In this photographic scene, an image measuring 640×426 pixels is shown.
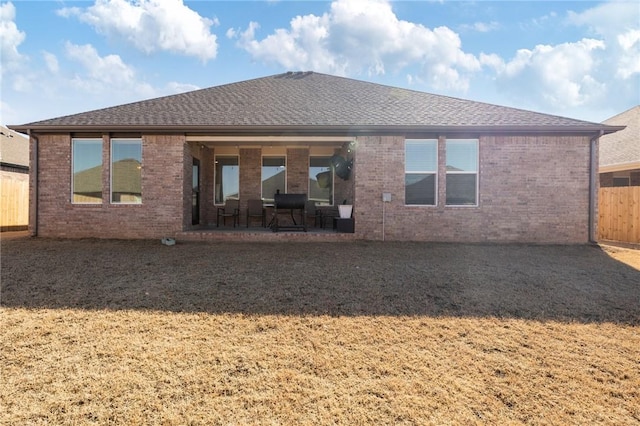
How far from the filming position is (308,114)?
8.93 metres

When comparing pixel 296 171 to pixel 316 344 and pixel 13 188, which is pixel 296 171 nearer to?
pixel 316 344

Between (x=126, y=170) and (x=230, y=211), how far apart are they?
349cm

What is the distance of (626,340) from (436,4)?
11.3 metres

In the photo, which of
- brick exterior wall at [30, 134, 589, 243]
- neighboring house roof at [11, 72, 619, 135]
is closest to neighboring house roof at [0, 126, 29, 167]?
neighboring house roof at [11, 72, 619, 135]

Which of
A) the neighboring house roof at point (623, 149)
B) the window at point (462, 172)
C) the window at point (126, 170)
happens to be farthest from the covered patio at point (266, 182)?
the neighboring house roof at point (623, 149)

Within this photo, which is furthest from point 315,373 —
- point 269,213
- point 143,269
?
point 269,213

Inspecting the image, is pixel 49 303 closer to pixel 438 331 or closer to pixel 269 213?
pixel 438 331

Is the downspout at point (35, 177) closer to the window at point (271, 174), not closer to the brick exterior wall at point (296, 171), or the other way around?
the window at point (271, 174)

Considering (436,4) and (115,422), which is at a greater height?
(436,4)

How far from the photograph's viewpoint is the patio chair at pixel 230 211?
10.7m

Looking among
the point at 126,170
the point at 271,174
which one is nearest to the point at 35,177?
the point at 126,170

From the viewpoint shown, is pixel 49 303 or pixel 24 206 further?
pixel 24 206

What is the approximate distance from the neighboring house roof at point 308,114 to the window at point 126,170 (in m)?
0.55

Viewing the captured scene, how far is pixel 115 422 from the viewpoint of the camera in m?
1.83
